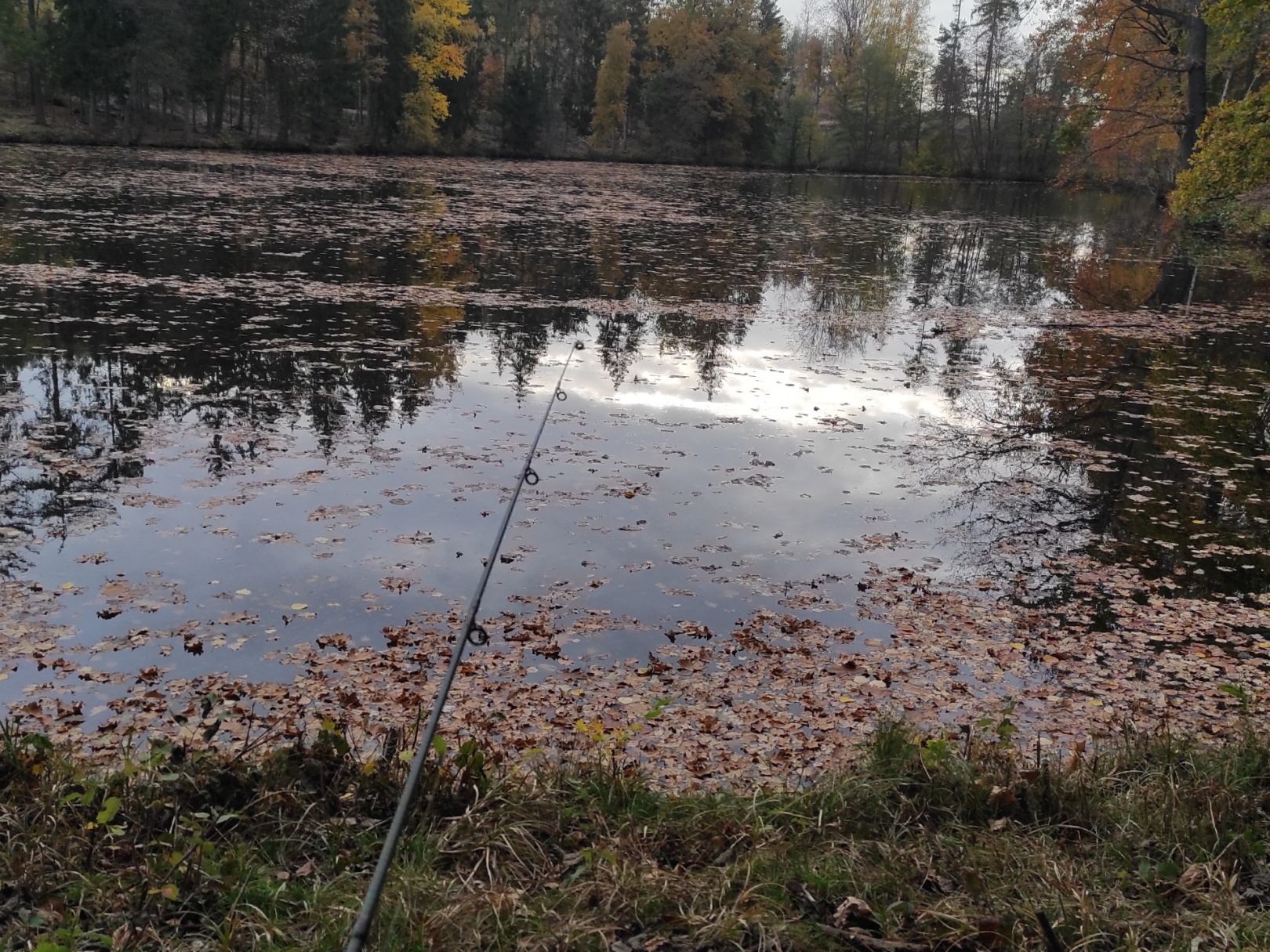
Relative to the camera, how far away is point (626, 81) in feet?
213

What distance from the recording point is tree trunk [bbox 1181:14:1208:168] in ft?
88.1

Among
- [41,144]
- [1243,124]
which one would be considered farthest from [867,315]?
[41,144]

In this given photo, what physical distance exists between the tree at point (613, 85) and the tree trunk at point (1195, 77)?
4135 centimetres

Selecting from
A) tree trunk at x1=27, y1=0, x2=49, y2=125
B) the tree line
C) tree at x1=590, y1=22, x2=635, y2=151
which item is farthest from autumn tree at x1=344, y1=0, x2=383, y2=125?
tree at x1=590, y1=22, x2=635, y2=151

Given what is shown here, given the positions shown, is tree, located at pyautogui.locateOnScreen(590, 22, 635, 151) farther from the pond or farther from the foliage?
the foliage

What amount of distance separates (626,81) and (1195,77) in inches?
1699

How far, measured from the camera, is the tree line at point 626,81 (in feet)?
127

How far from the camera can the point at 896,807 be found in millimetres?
4020

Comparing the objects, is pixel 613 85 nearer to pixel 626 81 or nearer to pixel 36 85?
pixel 626 81

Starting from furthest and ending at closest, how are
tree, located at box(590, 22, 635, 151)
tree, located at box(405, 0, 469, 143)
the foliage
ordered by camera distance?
tree, located at box(590, 22, 635, 151), tree, located at box(405, 0, 469, 143), the foliage

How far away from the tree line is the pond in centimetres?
2184

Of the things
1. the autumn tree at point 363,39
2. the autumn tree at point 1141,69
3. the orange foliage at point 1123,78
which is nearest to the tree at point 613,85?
the autumn tree at point 363,39

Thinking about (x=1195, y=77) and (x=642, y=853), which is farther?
(x=1195, y=77)

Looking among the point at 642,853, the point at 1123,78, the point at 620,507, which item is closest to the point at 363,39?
the point at 1123,78
